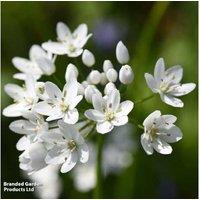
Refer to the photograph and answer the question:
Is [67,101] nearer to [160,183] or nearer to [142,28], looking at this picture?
[160,183]

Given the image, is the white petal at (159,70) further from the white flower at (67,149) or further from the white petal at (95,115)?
the white flower at (67,149)

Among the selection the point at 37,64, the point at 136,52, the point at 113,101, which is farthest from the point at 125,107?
the point at 136,52

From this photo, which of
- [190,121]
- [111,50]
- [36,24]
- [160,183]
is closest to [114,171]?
[160,183]

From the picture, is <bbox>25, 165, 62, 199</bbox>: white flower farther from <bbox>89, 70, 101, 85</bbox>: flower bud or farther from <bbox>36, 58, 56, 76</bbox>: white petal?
<bbox>89, 70, 101, 85</bbox>: flower bud

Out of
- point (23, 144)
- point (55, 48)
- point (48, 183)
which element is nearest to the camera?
point (23, 144)

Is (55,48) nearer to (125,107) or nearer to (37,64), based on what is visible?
(37,64)

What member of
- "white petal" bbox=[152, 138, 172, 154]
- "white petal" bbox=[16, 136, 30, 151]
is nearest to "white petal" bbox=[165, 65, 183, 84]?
"white petal" bbox=[152, 138, 172, 154]
